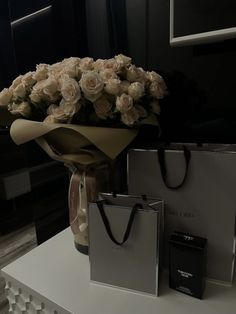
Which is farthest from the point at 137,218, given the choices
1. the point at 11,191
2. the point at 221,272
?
the point at 11,191

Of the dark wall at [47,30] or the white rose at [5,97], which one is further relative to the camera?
the dark wall at [47,30]

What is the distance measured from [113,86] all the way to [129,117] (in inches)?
3.5

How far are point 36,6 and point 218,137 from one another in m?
1.01

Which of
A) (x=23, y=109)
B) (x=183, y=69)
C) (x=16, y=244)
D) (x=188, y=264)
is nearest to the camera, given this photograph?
(x=188, y=264)

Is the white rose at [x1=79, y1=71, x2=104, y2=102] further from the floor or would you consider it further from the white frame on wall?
the floor

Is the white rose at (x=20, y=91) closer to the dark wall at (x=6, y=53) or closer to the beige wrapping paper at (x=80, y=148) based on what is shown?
the beige wrapping paper at (x=80, y=148)

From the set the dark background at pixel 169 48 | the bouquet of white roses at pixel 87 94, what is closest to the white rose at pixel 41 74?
the bouquet of white roses at pixel 87 94

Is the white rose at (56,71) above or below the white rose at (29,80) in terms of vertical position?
above

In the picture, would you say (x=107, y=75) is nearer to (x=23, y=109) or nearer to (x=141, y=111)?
(x=141, y=111)

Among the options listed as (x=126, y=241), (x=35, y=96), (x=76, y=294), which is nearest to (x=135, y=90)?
A: (x=35, y=96)

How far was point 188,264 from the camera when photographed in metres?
0.65

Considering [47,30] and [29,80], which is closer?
[29,80]

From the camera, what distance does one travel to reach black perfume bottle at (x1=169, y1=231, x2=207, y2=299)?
644 millimetres

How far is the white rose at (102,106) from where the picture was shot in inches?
27.7
